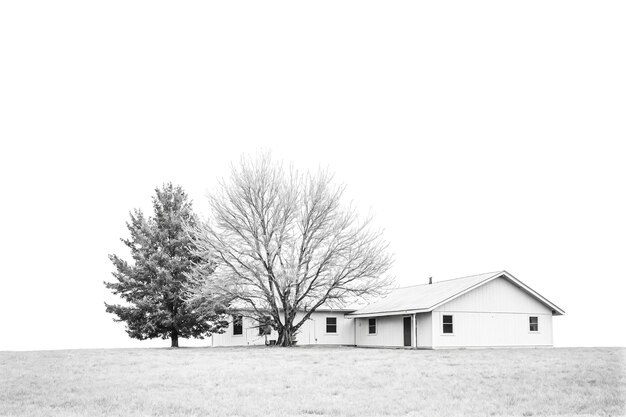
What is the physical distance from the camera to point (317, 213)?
3728 centimetres

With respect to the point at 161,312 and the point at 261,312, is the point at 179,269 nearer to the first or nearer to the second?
the point at 161,312

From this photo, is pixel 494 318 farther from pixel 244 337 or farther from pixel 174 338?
pixel 174 338

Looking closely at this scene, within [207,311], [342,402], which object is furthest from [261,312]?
[342,402]

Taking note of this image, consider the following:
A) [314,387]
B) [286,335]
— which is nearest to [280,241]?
[286,335]

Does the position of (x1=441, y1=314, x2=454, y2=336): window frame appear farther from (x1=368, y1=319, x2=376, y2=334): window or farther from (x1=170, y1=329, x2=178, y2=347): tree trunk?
(x1=170, y1=329, x2=178, y2=347): tree trunk

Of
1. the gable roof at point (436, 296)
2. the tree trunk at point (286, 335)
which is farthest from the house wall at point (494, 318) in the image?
the tree trunk at point (286, 335)

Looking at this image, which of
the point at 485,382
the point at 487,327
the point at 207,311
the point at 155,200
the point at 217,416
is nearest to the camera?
the point at 217,416

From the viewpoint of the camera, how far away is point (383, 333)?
132 feet

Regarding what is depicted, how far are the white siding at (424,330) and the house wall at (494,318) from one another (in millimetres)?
243

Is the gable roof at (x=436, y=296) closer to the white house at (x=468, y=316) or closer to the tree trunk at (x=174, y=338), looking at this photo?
the white house at (x=468, y=316)

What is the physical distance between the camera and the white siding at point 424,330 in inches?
1361

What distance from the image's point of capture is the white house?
3491 centimetres

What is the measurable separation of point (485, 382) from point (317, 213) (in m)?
20.7

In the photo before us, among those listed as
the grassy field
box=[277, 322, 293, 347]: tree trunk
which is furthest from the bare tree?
the grassy field
